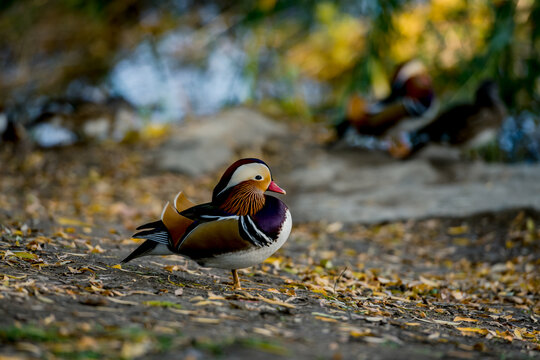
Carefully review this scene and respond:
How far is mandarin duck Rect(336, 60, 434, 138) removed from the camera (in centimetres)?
836

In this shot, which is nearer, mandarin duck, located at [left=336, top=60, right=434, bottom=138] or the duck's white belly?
the duck's white belly

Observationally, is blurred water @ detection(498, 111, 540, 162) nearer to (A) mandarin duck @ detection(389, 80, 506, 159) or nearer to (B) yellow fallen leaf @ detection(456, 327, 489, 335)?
(A) mandarin duck @ detection(389, 80, 506, 159)

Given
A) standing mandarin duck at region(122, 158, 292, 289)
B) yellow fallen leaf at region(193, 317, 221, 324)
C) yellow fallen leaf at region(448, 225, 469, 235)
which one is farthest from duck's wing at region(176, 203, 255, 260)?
yellow fallen leaf at region(448, 225, 469, 235)

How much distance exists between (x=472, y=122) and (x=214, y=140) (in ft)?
13.2

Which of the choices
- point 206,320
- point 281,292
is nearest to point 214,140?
point 281,292

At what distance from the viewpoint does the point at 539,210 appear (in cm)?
664

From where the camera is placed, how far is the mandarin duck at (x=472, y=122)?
779 cm

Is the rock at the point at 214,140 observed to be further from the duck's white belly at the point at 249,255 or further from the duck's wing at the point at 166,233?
the duck's white belly at the point at 249,255

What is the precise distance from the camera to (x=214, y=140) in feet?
31.7

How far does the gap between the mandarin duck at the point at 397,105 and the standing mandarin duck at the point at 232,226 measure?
537cm

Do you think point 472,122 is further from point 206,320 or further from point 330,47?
point 206,320

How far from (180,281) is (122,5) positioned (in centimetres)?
857

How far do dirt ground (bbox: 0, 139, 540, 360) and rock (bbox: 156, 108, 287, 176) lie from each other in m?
1.56

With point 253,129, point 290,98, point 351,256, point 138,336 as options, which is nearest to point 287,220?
point 138,336
